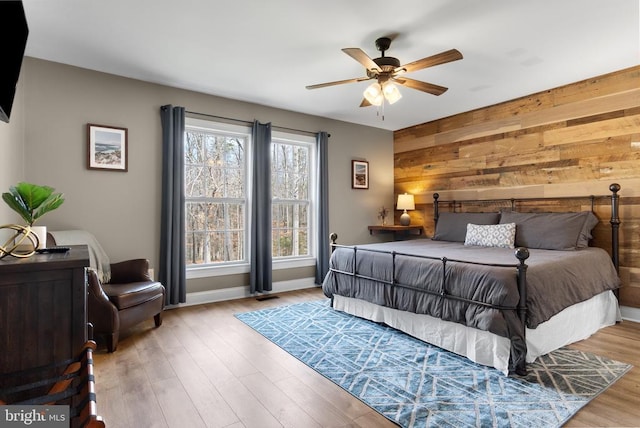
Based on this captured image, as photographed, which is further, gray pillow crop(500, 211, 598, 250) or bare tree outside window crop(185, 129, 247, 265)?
bare tree outside window crop(185, 129, 247, 265)

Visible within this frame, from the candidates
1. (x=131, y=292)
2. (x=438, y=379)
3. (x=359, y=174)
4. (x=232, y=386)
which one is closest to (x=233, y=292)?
(x=131, y=292)

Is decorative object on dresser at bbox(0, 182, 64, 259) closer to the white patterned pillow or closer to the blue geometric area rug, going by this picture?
the blue geometric area rug

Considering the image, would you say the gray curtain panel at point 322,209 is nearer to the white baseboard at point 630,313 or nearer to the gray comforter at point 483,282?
the gray comforter at point 483,282

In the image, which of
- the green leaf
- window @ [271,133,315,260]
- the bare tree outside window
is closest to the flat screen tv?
the green leaf

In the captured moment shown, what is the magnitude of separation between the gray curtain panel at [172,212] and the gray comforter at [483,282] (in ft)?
5.68

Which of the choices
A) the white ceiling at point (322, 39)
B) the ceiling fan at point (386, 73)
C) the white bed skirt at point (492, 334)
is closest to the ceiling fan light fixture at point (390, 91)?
the ceiling fan at point (386, 73)

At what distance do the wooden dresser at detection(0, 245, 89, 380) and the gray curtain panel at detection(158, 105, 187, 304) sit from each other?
2729mm

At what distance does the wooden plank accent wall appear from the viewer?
3570 millimetres

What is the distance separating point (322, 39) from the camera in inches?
117

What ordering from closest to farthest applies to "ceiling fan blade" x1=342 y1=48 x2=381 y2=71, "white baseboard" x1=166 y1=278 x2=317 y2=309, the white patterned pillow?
"ceiling fan blade" x1=342 y1=48 x2=381 y2=71 < the white patterned pillow < "white baseboard" x1=166 y1=278 x2=317 y2=309

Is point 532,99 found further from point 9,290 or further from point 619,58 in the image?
point 9,290

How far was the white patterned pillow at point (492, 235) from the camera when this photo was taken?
3.91 metres

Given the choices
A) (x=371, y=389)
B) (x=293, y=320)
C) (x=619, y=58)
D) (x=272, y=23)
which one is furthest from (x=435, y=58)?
(x=293, y=320)

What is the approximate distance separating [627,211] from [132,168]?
5.24 metres
